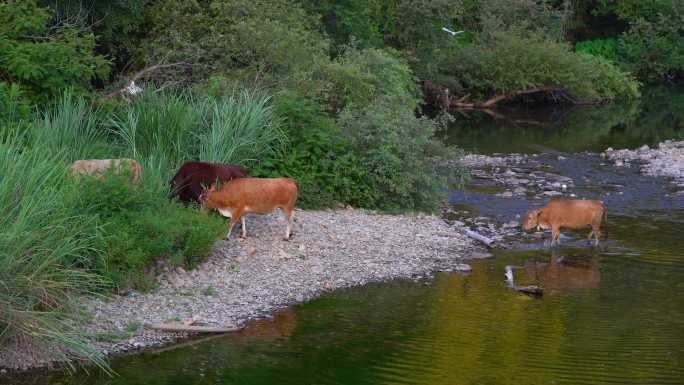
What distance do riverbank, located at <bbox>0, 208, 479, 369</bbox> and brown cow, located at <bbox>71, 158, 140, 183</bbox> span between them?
4.91 feet

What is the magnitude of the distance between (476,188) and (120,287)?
1145 cm

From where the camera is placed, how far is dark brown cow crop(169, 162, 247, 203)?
14.6 m

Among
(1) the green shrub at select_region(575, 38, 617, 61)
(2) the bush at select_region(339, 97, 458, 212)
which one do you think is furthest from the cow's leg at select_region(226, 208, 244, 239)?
(1) the green shrub at select_region(575, 38, 617, 61)

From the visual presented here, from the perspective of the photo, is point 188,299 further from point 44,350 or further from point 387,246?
point 387,246

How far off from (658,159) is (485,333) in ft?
54.8

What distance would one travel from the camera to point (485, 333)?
11922 millimetres

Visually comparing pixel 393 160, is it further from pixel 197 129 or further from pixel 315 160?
pixel 197 129

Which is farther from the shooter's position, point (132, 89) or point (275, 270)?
point (132, 89)

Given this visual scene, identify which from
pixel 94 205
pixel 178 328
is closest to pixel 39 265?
pixel 178 328

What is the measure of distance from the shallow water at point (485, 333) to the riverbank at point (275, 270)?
1.26 ft

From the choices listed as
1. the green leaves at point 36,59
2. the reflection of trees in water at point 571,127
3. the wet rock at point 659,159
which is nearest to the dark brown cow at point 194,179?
the green leaves at point 36,59

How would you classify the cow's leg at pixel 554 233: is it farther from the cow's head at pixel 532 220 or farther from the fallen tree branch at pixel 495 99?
the fallen tree branch at pixel 495 99

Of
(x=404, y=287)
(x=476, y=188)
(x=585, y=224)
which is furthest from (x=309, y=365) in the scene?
(x=476, y=188)

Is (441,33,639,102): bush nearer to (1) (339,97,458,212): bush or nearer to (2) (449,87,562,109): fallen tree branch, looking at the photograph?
(2) (449,87,562,109): fallen tree branch
